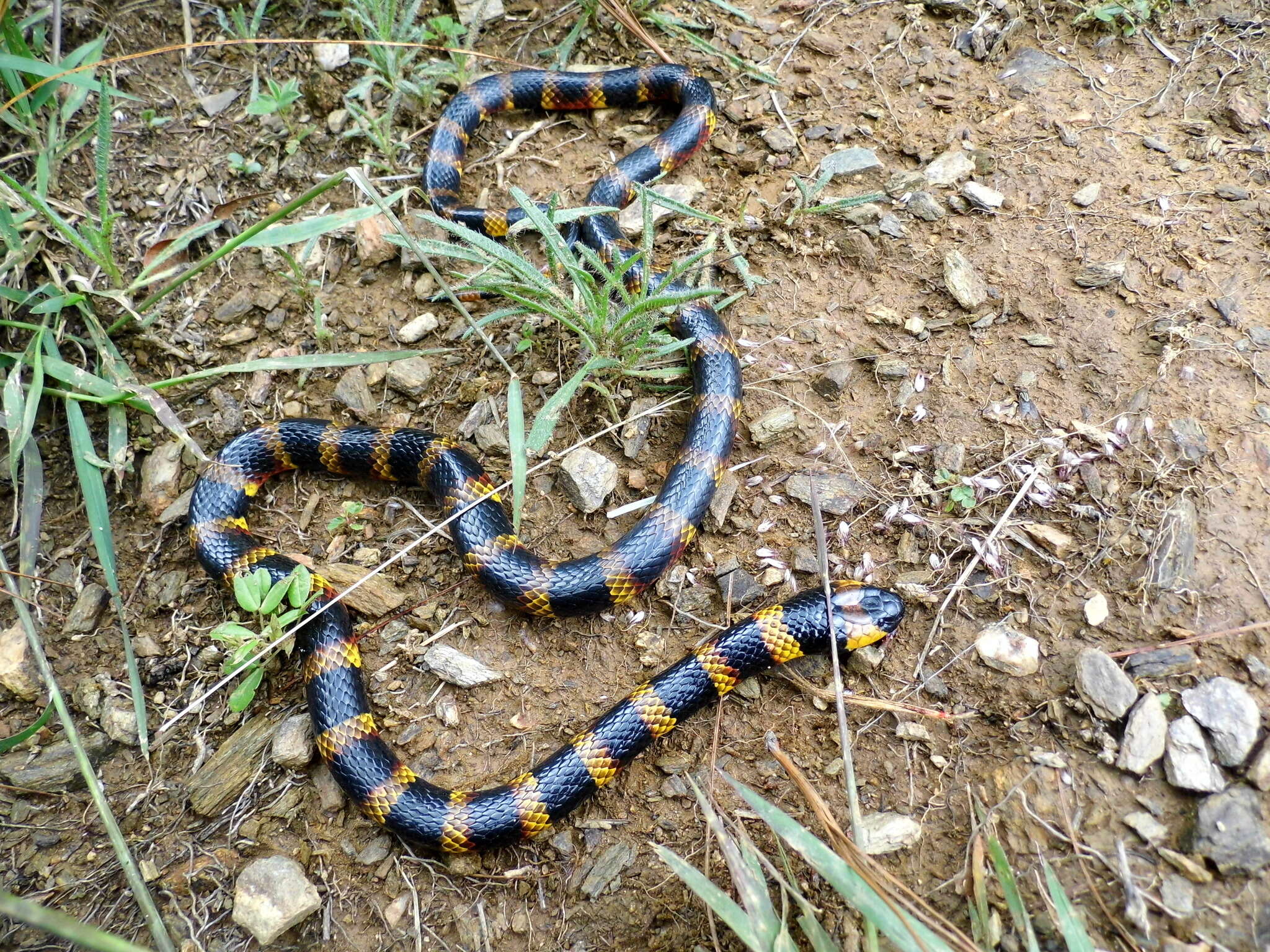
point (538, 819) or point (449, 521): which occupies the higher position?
point (449, 521)

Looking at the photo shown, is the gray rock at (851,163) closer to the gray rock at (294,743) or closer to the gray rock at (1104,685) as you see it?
the gray rock at (1104,685)

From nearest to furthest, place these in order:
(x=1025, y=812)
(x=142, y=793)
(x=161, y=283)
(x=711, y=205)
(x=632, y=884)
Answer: (x=1025, y=812) → (x=632, y=884) → (x=142, y=793) → (x=161, y=283) → (x=711, y=205)

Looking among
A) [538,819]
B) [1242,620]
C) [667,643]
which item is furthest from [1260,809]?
[538,819]

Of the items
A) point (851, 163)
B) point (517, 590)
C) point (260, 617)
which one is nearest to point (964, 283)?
point (851, 163)

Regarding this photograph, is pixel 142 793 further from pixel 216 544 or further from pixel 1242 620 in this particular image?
pixel 1242 620

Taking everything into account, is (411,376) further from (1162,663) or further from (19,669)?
(1162,663)
